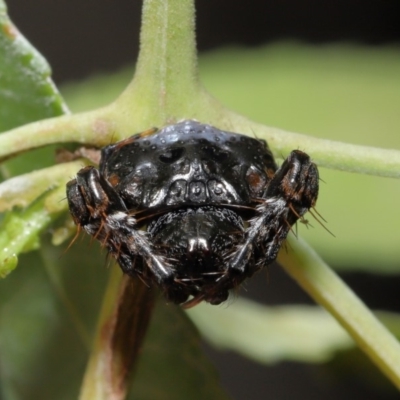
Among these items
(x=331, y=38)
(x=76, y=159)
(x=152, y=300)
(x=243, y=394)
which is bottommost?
(x=243, y=394)

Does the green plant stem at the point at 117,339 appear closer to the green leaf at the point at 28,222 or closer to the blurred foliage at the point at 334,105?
the green leaf at the point at 28,222

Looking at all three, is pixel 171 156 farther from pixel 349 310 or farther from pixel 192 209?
pixel 349 310

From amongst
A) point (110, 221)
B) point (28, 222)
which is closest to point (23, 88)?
point (28, 222)

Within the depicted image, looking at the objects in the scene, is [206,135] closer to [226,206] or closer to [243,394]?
[226,206]

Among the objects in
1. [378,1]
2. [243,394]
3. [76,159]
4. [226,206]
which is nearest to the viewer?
[226,206]

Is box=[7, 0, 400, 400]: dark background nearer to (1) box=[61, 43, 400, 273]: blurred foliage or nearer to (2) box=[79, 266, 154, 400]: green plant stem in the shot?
(1) box=[61, 43, 400, 273]: blurred foliage

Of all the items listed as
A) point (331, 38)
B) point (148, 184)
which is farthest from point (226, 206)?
point (331, 38)

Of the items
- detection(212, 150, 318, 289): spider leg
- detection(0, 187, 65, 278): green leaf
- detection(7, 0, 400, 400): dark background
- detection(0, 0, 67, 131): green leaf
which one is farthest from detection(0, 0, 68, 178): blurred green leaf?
detection(7, 0, 400, 400): dark background
